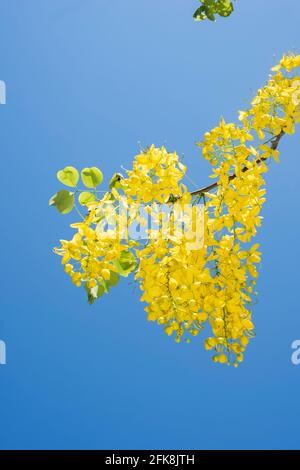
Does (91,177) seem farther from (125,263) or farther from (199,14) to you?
(199,14)

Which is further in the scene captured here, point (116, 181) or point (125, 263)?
point (116, 181)

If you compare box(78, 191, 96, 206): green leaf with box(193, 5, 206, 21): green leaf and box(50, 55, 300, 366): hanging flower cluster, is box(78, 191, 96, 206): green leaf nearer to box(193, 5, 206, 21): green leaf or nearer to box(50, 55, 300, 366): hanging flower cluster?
box(50, 55, 300, 366): hanging flower cluster

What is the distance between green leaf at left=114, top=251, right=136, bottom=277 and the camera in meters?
1.52

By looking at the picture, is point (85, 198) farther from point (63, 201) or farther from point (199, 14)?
point (199, 14)

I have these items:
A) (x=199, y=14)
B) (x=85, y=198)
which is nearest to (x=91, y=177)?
(x=85, y=198)

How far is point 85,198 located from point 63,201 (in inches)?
2.7

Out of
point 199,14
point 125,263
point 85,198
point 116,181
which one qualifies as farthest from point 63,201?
point 199,14

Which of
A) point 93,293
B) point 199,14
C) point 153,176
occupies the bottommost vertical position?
point 93,293

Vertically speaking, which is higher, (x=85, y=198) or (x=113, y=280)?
(x=85, y=198)

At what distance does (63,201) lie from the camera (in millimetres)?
1661

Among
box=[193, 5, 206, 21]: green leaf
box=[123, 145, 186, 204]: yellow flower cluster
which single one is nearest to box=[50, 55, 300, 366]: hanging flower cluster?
box=[123, 145, 186, 204]: yellow flower cluster

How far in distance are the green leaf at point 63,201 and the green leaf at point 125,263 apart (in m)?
0.26

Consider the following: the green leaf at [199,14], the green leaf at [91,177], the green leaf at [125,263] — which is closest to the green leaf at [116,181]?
the green leaf at [91,177]

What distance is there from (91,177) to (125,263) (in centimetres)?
31
